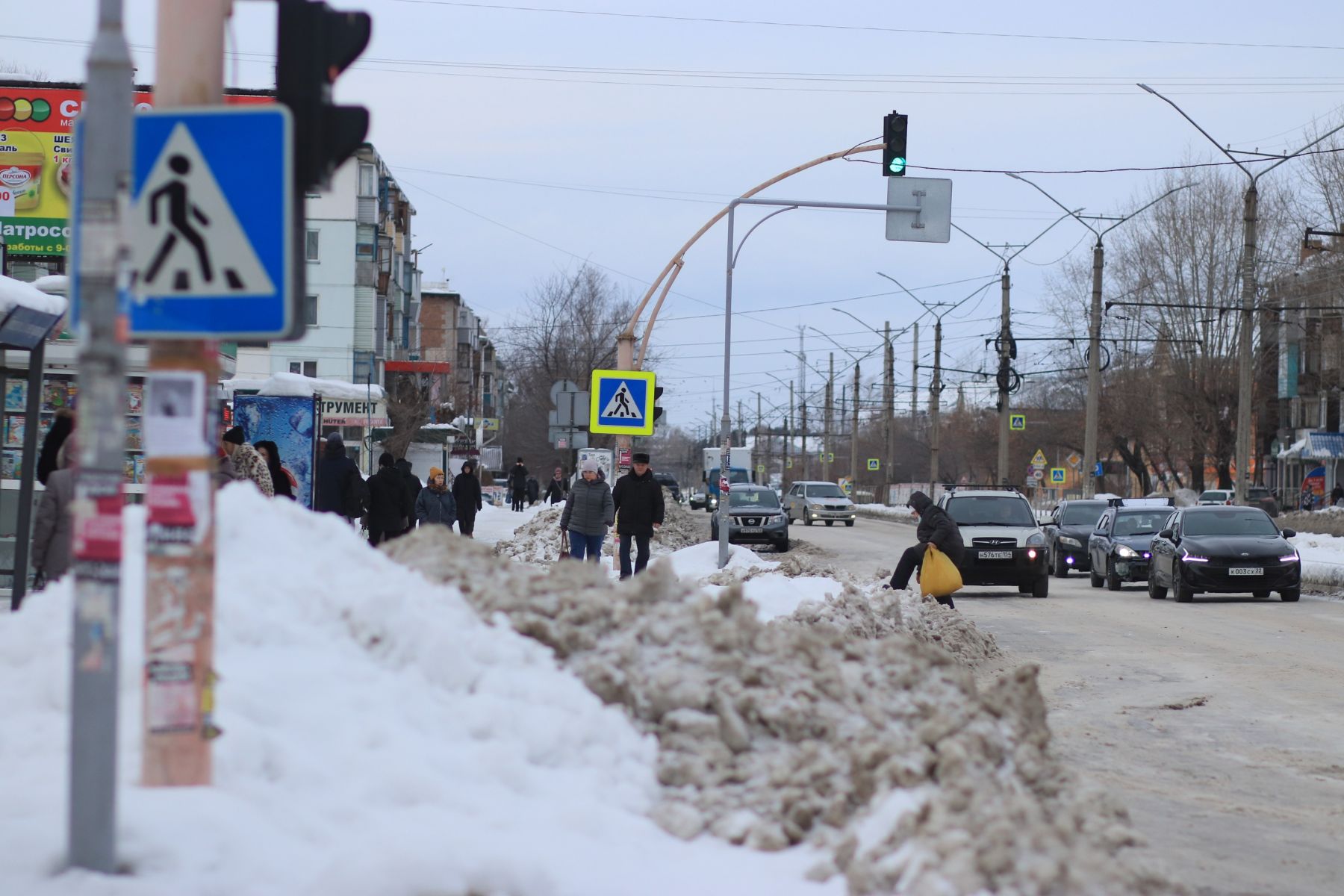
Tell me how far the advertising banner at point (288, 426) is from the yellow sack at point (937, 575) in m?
8.84

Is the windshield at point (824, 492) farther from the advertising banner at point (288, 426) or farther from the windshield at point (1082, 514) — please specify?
the advertising banner at point (288, 426)

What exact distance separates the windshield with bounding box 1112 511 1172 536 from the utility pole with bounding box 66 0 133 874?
2630 centimetres

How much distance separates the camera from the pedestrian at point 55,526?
10773 mm

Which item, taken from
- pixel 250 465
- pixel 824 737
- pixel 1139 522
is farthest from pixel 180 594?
pixel 1139 522

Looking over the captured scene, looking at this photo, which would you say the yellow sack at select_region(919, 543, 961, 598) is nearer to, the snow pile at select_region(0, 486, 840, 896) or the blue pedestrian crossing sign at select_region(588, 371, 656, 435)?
the blue pedestrian crossing sign at select_region(588, 371, 656, 435)

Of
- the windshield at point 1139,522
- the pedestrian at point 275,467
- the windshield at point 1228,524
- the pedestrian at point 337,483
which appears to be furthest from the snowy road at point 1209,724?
the pedestrian at point 337,483

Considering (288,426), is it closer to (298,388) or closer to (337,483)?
(298,388)

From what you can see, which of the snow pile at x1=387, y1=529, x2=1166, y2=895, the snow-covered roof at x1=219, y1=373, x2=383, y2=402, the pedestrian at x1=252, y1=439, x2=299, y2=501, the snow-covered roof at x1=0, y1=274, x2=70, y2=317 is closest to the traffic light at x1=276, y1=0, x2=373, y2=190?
the snow pile at x1=387, y1=529, x2=1166, y2=895

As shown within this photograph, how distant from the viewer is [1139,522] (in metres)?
29.9

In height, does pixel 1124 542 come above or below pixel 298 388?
below

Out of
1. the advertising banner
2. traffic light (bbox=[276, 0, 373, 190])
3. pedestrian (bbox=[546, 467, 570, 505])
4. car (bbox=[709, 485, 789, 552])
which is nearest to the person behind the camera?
traffic light (bbox=[276, 0, 373, 190])

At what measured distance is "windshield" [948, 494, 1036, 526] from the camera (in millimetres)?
26297

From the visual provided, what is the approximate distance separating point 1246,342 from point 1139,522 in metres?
6.10

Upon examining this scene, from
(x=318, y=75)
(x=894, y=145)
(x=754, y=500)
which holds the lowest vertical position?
(x=754, y=500)
